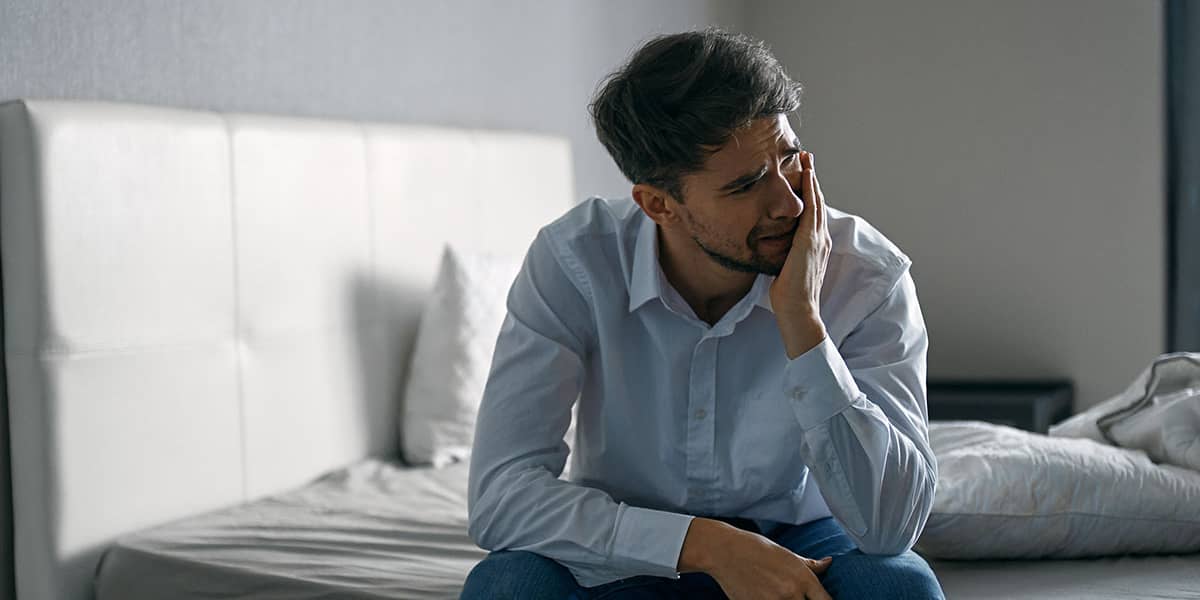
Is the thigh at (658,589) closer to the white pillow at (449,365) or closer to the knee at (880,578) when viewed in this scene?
the knee at (880,578)

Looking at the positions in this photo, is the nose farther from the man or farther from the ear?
the ear

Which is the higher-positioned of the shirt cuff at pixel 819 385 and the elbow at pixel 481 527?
the shirt cuff at pixel 819 385

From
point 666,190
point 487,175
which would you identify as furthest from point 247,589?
point 487,175

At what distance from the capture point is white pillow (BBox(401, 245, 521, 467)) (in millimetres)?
2410

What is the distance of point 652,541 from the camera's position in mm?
1383

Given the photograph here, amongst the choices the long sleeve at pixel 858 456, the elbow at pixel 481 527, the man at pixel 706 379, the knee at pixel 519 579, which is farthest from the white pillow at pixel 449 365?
the long sleeve at pixel 858 456

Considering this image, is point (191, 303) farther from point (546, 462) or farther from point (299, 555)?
point (546, 462)

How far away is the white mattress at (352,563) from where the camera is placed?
62.8 inches

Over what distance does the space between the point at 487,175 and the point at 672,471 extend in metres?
1.35

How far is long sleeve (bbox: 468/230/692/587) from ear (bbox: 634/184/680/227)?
117mm

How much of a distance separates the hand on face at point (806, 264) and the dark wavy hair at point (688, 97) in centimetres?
11

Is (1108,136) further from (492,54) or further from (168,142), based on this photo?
(168,142)

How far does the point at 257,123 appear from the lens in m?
2.14

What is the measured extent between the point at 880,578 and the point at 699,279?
1.50 feet
